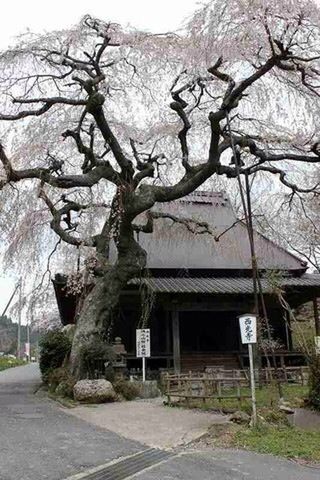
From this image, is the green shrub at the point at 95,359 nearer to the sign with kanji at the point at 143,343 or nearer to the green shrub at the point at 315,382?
the sign with kanji at the point at 143,343

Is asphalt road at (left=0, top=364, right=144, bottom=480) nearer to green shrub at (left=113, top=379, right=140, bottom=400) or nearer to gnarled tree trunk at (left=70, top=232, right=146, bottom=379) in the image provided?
green shrub at (left=113, top=379, right=140, bottom=400)

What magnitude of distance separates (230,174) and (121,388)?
6.08m

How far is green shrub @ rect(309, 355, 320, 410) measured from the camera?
1027 centimetres

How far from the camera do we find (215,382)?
1224 centimetres

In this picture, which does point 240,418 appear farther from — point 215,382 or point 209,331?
point 209,331

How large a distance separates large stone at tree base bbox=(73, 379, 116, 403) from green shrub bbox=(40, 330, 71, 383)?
4152 millimetres

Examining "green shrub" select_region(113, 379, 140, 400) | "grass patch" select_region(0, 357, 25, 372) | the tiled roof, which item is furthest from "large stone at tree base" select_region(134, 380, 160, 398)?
"grass patch" select_region(0, 357, 25, 372)

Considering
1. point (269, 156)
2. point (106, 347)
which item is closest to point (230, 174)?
point (269, 156)

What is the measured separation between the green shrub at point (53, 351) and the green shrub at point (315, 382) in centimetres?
834

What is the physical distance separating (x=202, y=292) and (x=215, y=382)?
4.92m

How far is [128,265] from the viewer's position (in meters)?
14.2

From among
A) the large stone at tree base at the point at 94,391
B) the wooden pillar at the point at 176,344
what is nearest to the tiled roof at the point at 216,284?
the wooden pillar at the point at 176,344

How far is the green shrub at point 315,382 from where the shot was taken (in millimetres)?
10266

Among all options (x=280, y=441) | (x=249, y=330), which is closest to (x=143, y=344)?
(x=249, y=330)
